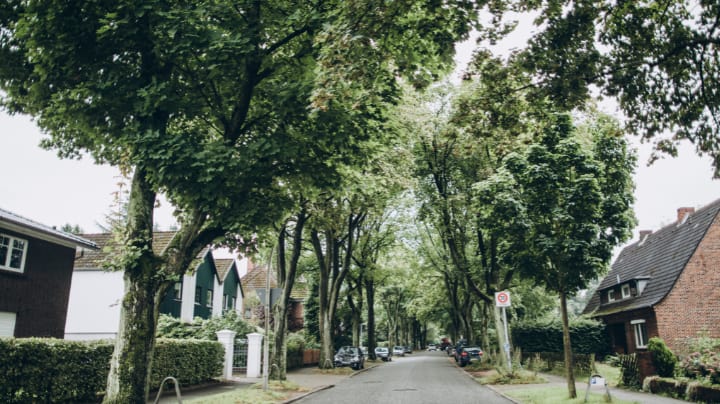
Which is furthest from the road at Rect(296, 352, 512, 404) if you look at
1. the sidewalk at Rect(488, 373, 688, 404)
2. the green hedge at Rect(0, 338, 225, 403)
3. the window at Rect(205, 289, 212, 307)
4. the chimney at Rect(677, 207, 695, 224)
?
the window at Rect(205, 289, 212, 307)

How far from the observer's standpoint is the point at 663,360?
14.9 meters

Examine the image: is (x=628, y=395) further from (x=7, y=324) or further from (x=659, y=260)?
(x=7, y=324)

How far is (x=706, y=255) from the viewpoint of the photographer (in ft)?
83.1

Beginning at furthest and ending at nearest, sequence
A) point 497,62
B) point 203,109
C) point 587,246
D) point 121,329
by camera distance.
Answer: point 587,246, point 203,109, point 121,329, point 497,62

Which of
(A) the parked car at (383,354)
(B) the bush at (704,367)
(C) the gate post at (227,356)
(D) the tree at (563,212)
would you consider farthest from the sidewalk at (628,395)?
(A) the parked car at (383,354)

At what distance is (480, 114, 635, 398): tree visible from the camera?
13344 millimetres

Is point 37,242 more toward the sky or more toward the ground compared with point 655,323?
more toward the sky

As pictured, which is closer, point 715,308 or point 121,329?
point 121,329

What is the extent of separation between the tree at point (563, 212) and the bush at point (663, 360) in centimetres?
353

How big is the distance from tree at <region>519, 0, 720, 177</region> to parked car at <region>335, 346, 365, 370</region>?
25063 mm

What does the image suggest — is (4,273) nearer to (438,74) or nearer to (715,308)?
(438,74)

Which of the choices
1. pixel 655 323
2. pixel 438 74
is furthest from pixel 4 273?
pixel 655 323

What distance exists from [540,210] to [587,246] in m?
1.52

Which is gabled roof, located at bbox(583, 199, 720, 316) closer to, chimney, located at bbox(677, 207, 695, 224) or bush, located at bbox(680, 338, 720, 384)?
chimney, located at bbox(677, 207, 695, 224)
